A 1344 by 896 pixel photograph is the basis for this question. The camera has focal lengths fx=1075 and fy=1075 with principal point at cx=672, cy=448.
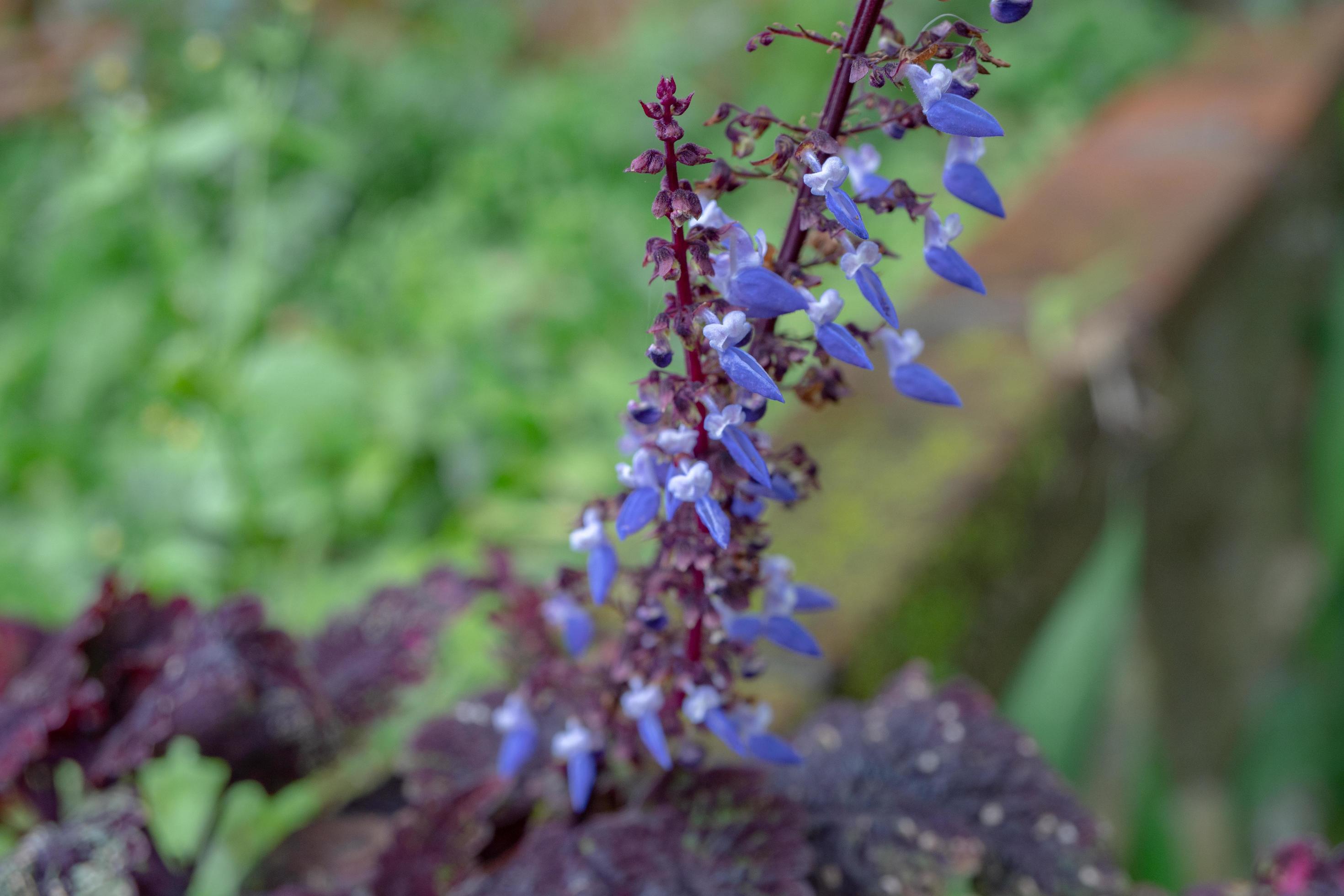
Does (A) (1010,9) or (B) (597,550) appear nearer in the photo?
(A) (1010,9)

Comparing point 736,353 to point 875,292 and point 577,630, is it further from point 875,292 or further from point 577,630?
point 577,630

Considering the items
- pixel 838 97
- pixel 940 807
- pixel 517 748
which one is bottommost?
pixel 940 807

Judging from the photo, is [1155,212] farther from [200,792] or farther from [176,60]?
[176,60]

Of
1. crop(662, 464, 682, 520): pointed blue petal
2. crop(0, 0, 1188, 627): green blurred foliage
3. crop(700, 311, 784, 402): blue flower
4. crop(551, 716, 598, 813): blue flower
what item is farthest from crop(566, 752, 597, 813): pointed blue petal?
crop(0, 0, 1188, 627): green blurred foliage

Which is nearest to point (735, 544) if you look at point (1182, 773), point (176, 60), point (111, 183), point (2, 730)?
point (2, 730)

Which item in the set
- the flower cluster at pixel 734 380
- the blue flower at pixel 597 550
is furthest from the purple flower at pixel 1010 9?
the blue flower at pixel 597 550

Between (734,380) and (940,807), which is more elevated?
(734,380)

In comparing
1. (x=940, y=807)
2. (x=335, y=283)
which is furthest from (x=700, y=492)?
(x=335, y=283)
